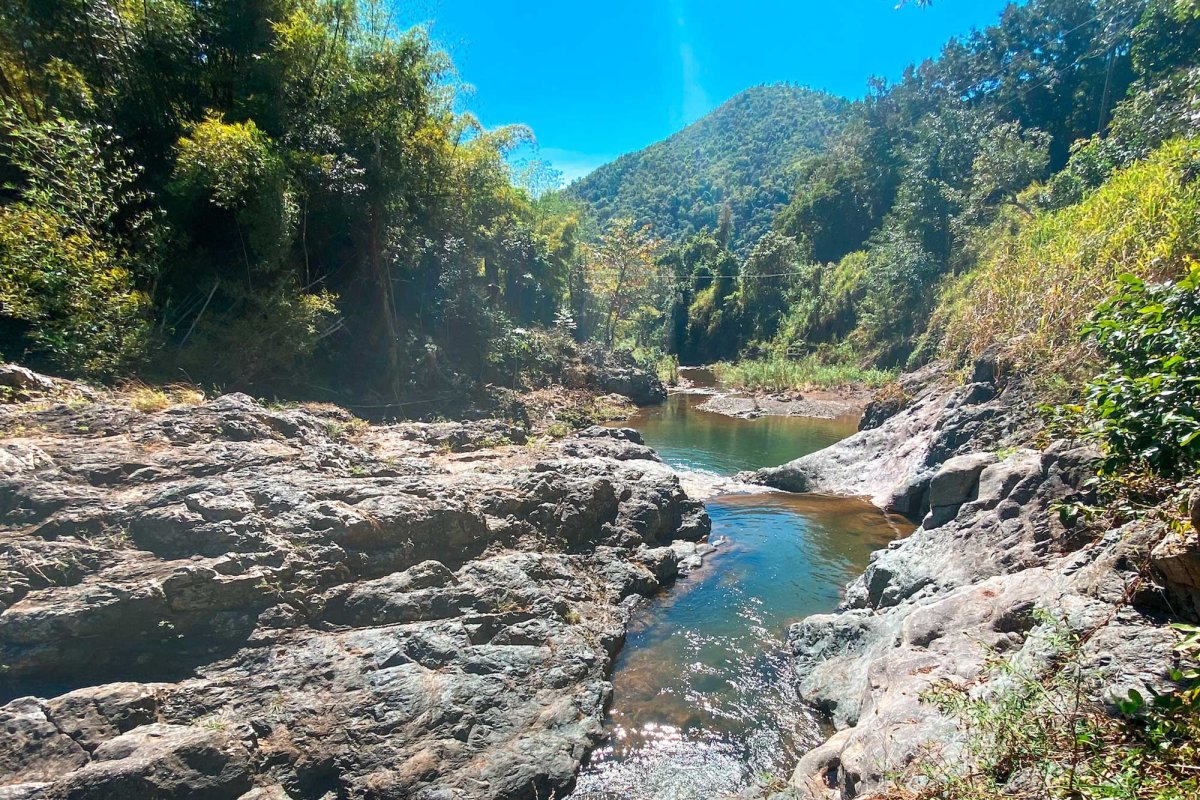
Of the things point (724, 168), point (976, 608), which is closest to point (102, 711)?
point (976, 608)

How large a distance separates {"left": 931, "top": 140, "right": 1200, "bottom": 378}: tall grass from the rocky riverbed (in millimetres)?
1123

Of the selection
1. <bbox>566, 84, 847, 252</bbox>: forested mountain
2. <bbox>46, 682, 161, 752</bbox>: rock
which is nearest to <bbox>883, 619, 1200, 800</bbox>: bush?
<bbox>46, 682, 161, 752</bbox>: rock

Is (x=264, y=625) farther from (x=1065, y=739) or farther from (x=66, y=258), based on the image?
(x=66, y=258)

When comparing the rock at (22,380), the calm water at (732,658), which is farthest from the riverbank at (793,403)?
the rock at (22,380)

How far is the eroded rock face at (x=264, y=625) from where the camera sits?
448 centimetres

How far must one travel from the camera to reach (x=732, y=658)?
7410mm

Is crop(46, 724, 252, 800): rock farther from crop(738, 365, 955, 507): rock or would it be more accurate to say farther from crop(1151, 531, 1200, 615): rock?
crop(738, 365, 955, 507): rock

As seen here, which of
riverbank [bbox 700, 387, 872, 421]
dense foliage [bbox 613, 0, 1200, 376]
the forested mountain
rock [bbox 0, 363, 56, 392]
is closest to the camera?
rock [bbox 0, 363, 56, 392]

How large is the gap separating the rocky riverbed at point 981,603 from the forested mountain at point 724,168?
9272 cm

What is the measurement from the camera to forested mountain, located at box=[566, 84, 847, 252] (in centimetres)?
10875

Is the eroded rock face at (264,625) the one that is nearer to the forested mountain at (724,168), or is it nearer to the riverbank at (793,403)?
the riverbank at (793,403)

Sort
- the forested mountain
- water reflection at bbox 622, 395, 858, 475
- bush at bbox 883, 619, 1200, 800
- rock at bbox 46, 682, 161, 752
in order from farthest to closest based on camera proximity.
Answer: the forested mountain
water reflection at bbox 622, 395, 858, 475
rock at bbox 46, 682, 161, 752
bush at bbox 883, 619, 1200, 800

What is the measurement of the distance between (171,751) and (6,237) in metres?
8.54

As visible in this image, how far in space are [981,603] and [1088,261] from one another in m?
8.49
